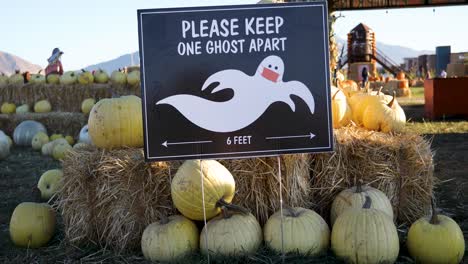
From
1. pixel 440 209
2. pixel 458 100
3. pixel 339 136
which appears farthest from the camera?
pixel 458 100

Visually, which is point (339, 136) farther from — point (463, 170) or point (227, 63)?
point (463, 170)

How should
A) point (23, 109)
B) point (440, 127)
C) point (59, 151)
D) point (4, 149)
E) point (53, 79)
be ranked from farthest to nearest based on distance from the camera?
point (53, 79) → point (23, 109) → point (440, 127) → point (4, 149) → point (59, 151)

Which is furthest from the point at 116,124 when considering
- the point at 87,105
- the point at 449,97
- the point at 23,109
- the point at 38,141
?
the point at 449,97

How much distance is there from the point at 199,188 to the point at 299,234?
642 mm

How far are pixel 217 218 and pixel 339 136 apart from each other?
118 centimetres

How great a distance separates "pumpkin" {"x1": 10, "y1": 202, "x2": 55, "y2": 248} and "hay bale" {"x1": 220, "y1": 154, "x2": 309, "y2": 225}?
55.0 inches

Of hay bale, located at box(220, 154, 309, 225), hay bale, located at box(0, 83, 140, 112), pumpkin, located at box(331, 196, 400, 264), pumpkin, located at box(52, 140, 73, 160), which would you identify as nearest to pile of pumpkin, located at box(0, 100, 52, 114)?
hay bale, located at box(0, 83, 140, 112)

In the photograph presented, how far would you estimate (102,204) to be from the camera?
145 inches

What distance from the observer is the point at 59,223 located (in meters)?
Answer: 4.47

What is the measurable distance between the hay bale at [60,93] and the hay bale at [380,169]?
8.11m

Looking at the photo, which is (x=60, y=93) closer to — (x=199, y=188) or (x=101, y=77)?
(x=101, y=77)

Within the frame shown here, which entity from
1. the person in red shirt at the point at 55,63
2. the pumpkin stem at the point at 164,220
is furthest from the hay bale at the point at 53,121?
the pumpkin stem at the point at 164,220

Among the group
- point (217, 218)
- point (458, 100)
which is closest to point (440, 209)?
point (217, 218)

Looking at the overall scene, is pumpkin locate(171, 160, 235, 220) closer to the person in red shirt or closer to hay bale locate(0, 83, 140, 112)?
hay bale locate(0, 83, 140, 112)
